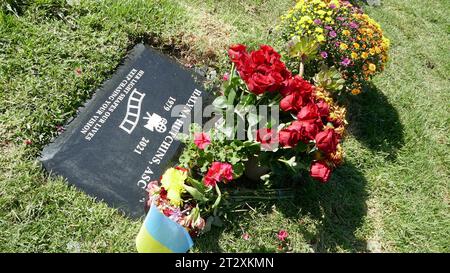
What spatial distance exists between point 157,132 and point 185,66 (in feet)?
2.59

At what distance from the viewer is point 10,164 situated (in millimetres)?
2844

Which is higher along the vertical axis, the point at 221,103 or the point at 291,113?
the point at 291,113

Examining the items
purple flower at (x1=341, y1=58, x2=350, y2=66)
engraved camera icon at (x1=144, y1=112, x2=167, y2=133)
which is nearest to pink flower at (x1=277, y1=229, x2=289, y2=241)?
engraved camera icon at (x1=144, y1=112, x2=167, y2=133)

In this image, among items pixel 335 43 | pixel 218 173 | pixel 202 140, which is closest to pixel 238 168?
pixel 218 173

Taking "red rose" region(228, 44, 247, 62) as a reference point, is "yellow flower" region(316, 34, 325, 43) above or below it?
below

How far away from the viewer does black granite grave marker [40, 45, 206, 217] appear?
2889mm

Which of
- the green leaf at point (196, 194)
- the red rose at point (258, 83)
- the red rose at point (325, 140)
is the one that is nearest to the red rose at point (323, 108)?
the red rose at point (325, 140)

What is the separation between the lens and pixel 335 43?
11.1ft

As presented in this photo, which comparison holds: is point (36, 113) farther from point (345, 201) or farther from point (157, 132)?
point (345, 201)

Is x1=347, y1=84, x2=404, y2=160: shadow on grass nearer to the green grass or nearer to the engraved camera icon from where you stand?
the green grass

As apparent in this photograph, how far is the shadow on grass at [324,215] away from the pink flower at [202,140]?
55 cm

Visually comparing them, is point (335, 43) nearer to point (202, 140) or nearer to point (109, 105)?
point (202, 140)

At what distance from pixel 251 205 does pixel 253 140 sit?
552mm
